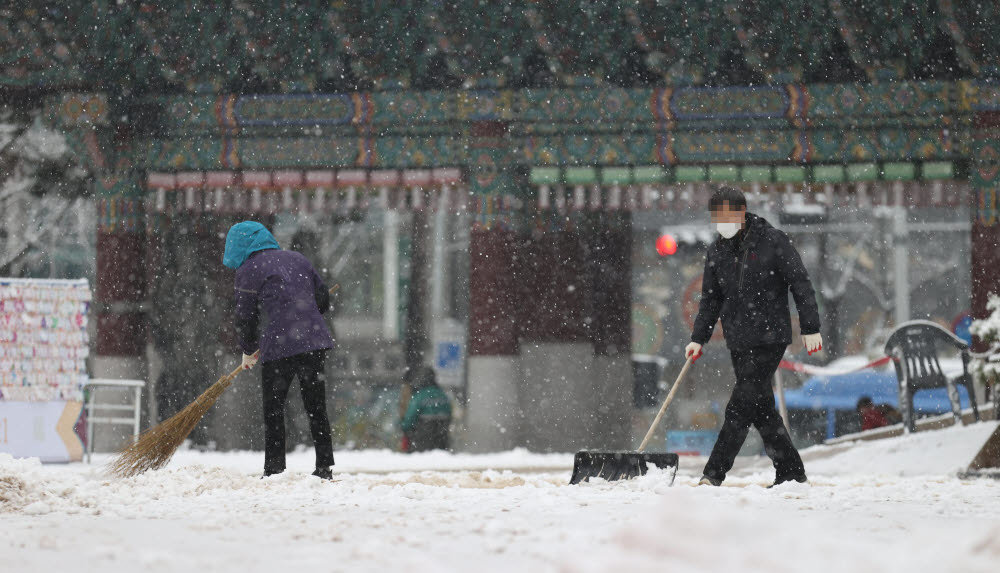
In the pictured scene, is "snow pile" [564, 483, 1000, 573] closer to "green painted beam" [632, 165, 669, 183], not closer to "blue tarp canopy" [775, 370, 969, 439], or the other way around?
"green painted beam" [632, 165, 669, 183]

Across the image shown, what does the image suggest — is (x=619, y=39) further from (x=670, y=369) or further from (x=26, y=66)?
(x=670, y=369)

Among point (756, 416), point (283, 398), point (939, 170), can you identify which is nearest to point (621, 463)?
point (756, 416)

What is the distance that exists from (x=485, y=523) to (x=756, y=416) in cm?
220

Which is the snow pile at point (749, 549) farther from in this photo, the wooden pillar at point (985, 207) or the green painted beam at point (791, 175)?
the wooden pillar at point (985, 207)

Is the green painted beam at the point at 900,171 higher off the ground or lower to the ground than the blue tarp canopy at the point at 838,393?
higher

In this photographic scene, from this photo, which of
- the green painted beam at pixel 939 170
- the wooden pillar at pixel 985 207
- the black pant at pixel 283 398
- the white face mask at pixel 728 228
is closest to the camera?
the white face mask at pixel 728 228

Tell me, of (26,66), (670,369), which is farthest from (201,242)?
(670,369)

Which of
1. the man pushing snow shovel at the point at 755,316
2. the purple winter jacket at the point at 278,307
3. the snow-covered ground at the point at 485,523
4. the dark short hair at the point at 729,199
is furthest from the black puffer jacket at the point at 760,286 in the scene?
the purple winter jacket at the point at 278,307

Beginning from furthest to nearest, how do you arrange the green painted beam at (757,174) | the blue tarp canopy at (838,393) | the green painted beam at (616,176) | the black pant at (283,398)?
1. the blue tarp canopy at (838,393)
2. the green painted beam at (616,176)
3. the green painted beam at (757,174)
4. the black pant at (283,398)

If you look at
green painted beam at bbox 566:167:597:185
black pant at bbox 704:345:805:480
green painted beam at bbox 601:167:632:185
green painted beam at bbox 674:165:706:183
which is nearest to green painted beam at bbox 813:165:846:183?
green painted beam at bbox 674:165:706:183

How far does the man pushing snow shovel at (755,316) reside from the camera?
6527 millimetres

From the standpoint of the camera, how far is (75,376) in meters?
10.5

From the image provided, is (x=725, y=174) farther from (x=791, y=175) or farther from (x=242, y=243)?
(x=242, y=243)

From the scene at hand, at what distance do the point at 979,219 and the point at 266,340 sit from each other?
24.0 ft
